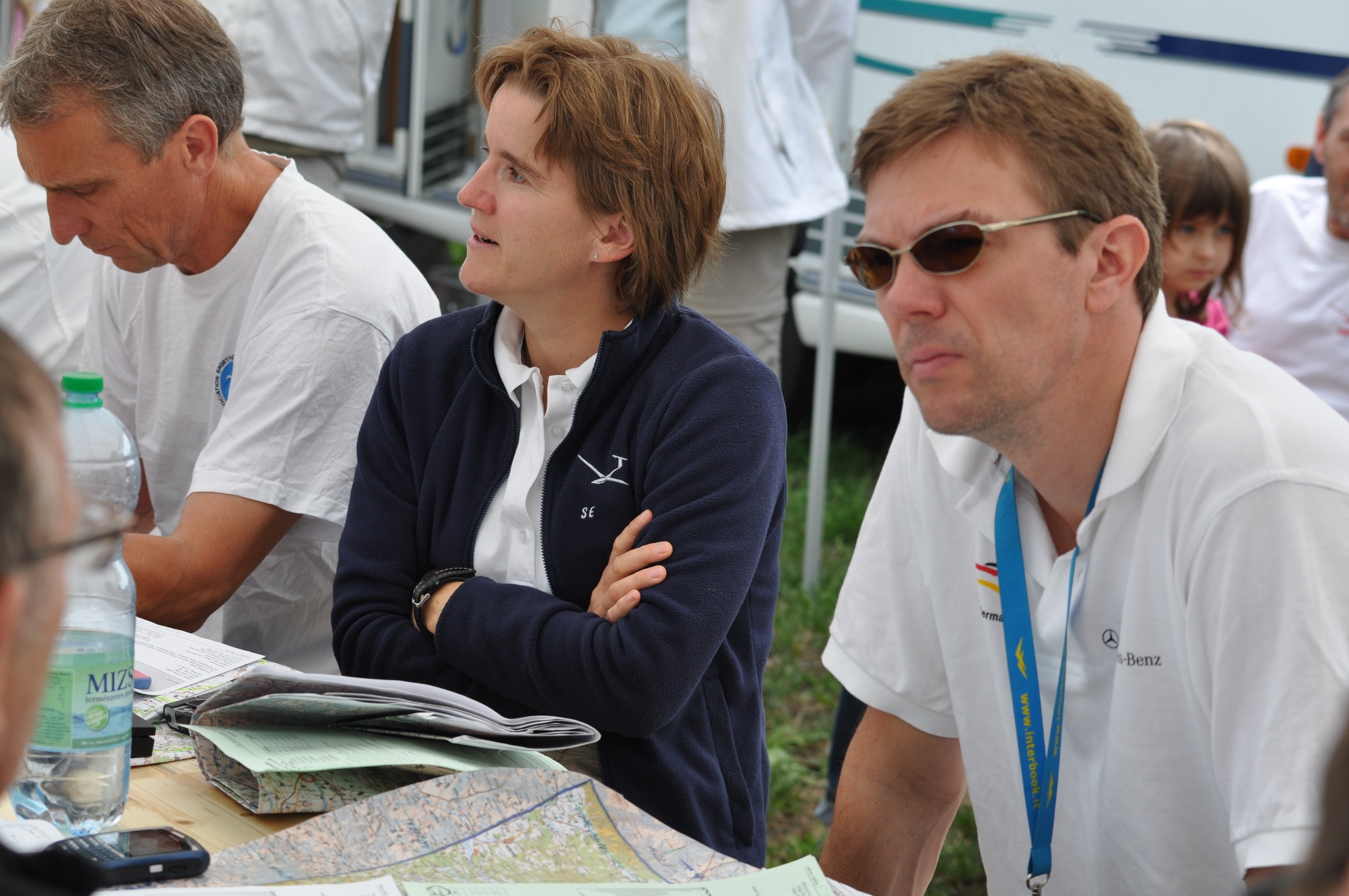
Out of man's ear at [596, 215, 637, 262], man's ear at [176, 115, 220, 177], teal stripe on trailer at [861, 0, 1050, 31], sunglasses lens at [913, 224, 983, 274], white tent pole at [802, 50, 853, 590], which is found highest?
teal stripe on trailer at [861, 0, 1050, 31]

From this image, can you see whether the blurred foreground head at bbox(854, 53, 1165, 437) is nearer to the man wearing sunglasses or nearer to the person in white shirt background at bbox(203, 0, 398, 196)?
the man wearing sunglasses

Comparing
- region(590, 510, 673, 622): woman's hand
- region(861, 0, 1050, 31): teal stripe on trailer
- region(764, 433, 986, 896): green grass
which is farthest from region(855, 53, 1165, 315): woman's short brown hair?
region(861, 0, 1050, 31): teal stripe on trailer

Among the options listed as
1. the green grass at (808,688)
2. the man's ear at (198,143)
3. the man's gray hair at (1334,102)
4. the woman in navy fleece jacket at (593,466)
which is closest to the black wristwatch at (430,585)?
the woman in navy fleece jacket at (593,466)

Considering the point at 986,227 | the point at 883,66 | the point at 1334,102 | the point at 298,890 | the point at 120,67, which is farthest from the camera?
the point at 883,66

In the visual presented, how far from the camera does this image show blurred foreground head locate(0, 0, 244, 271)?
7.39 feet

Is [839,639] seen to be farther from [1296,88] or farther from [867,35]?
[867,35]

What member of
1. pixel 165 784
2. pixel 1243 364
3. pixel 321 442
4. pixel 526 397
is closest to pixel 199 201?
pixel 321 442

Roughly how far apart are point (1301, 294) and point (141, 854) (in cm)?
343

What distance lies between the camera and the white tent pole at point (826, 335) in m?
4.46

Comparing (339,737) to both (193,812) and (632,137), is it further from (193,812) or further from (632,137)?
(632,137)

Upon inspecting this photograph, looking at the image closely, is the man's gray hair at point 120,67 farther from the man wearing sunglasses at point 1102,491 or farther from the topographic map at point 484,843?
the topographic map at point 484,843

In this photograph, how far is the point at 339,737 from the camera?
5.00ft

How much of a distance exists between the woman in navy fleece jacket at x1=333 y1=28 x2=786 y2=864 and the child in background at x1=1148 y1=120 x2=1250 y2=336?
166cm

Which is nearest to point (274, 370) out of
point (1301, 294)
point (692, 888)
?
point (692, 888)
